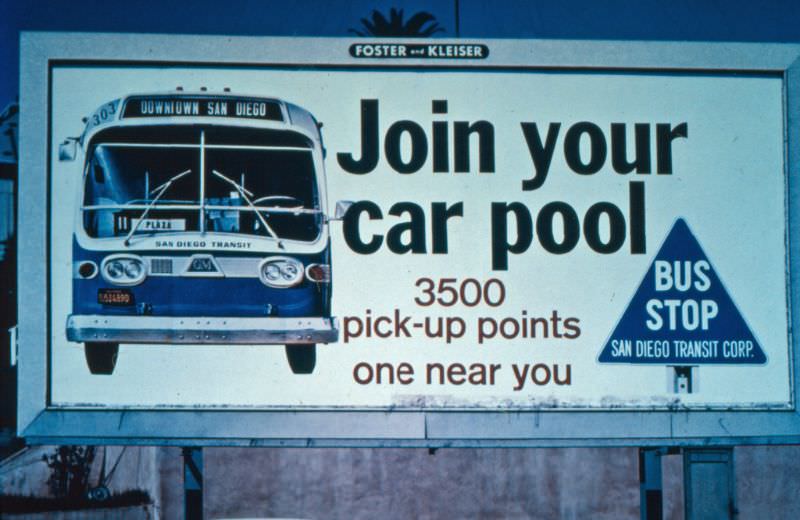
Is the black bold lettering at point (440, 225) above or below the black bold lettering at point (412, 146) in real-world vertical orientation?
below

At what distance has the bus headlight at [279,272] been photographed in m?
3.99

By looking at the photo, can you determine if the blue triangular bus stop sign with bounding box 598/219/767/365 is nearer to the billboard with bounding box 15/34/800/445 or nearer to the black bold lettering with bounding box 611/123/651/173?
the billboard with bounding box 15/34/800/445

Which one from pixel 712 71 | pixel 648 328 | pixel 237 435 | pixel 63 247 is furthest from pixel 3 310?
pixel 712 71

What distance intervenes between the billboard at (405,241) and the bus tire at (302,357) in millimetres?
11

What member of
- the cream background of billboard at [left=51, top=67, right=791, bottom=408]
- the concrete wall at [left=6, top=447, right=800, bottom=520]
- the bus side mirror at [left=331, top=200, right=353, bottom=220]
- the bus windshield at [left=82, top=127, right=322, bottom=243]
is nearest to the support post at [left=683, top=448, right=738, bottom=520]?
the cream background of billboard at [left=51, top=67, right=791, bottom=408]

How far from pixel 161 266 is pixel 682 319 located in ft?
9.09

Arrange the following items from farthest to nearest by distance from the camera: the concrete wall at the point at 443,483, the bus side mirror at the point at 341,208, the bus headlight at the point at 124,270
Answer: the concrete wall at the point at 443,483 → the bus side mirror at the point at 341,208 → the bus headlight at the point at 124,270

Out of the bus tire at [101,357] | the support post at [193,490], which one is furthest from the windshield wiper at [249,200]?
the support post at [193,490]

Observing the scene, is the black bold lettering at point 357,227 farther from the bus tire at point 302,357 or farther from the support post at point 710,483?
the support post at point 710,483

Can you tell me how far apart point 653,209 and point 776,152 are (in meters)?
0.75

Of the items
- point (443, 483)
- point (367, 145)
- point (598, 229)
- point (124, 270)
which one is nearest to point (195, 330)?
point (124, 270)

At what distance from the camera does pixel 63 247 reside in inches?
159

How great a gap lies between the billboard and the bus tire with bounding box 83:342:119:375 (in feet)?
0.04

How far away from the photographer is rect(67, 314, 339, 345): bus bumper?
398 cm
